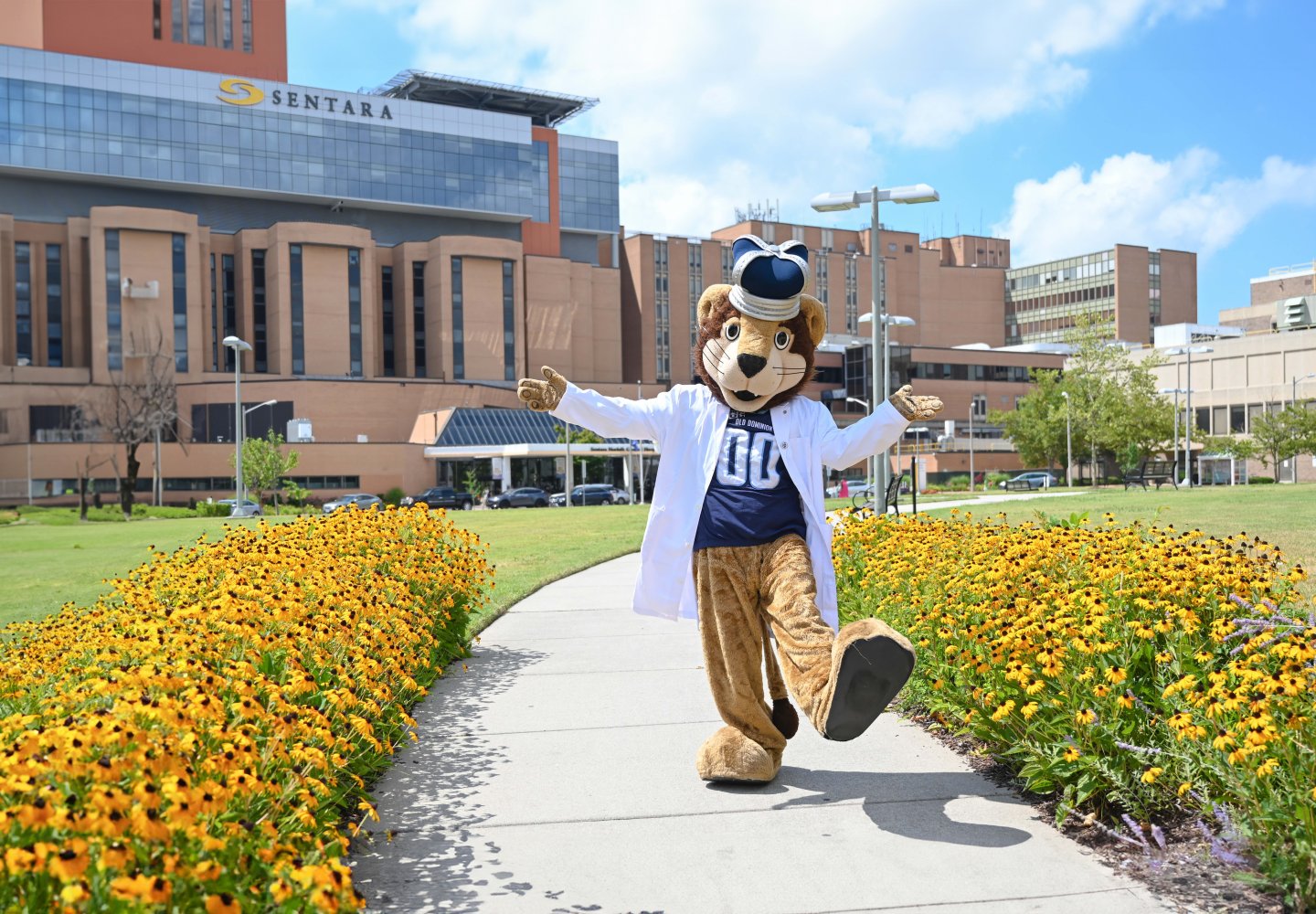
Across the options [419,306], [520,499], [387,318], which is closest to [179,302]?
[387,318]

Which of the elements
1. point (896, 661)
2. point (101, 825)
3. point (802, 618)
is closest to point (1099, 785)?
point (896, 661)

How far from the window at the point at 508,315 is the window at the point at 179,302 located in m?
21.5

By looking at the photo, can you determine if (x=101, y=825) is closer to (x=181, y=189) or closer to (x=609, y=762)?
(x=609, y=762)

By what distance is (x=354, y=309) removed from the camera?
79.2 m

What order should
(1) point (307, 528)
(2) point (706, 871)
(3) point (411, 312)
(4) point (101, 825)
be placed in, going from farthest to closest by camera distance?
(3) point (411, 312) < (1) point (307, 528) < (2) point (706, 871) < (4) point (101, 825)

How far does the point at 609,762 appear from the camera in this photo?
553 cm

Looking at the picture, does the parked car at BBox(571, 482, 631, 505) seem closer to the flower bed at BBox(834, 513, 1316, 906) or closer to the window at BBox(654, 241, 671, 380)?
the window at BBox(654, 241, 671, 380)

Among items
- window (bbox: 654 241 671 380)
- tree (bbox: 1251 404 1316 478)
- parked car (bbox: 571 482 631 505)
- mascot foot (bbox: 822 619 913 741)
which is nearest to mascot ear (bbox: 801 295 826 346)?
mascot foot (bbox: 822 619 913 741)

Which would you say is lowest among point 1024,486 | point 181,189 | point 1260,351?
point 1024,486

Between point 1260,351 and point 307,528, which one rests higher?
point 1260,351

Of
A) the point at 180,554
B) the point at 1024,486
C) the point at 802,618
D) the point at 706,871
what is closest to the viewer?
the point at 706,871

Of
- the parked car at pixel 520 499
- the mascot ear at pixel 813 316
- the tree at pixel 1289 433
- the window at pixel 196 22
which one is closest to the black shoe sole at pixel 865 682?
the mascot ear at pixel 813 316

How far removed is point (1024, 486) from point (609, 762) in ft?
198

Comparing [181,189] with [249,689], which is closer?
[249,689]
